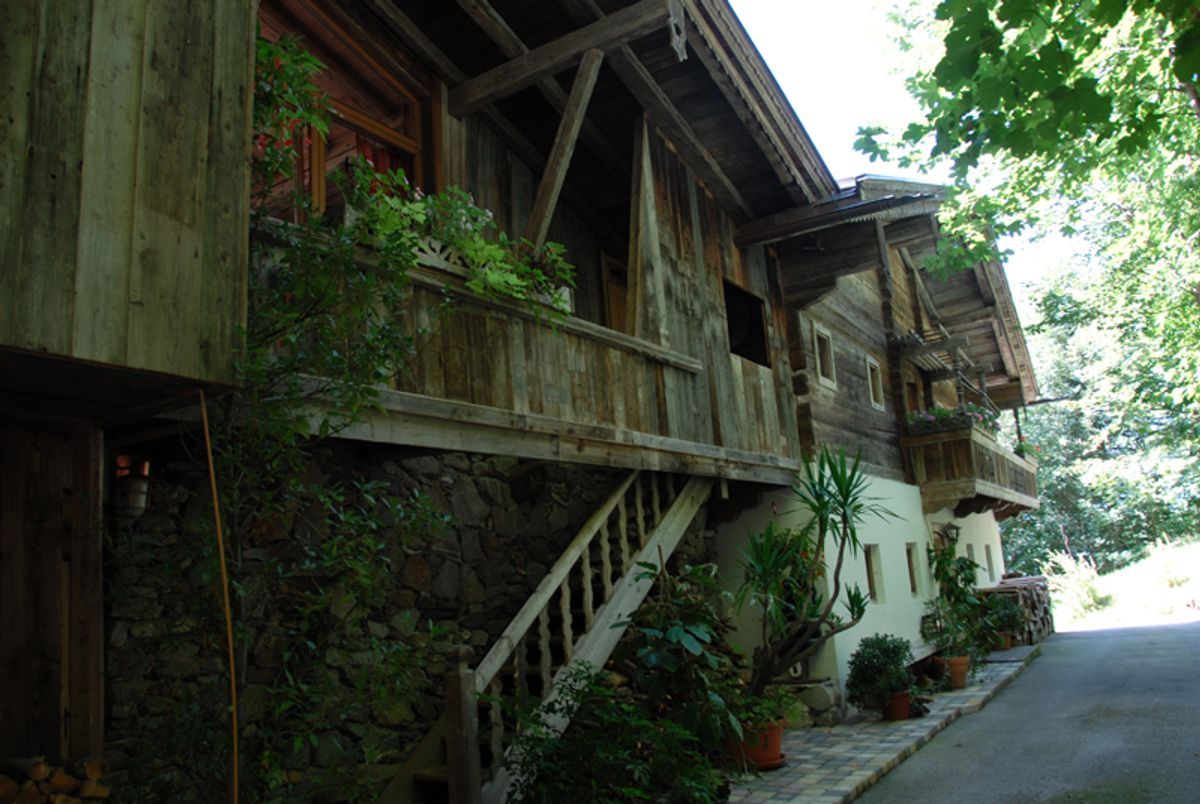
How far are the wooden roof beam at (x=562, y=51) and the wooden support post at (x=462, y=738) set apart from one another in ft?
15.0

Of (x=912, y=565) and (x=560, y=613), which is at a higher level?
(x=912, y=565)

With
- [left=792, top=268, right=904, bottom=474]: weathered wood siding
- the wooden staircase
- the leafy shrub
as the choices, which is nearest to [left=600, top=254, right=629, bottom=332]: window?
the wooden staircase

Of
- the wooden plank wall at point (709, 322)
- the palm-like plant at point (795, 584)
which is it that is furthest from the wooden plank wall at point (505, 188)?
the palm-like plant at point (795, 584)

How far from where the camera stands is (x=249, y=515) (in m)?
3.62

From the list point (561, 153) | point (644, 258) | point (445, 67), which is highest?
point (445, 67)

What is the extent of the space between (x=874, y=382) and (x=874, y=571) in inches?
141

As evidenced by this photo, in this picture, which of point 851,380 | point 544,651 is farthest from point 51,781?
point 851,380

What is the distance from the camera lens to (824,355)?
1244 cm

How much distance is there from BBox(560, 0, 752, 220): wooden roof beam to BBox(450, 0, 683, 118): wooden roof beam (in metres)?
0.19

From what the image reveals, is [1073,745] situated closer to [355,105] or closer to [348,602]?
[348,602]

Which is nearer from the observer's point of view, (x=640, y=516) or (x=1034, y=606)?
(x=640, y=516)

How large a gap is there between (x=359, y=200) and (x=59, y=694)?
257 cm

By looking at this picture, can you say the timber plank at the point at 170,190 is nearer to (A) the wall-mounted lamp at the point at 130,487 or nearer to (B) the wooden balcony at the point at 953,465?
(A) the wall-mounted lamp at the point at 130,487

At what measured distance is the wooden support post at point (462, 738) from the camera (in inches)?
197
